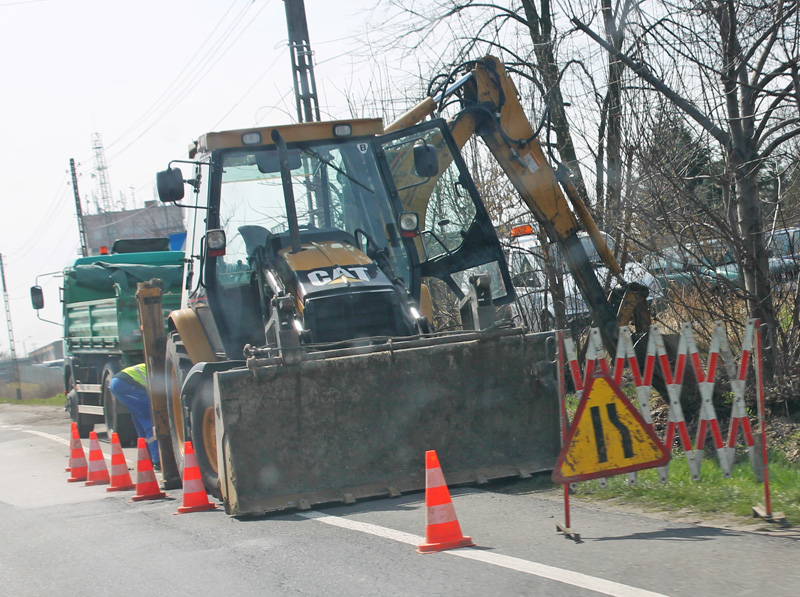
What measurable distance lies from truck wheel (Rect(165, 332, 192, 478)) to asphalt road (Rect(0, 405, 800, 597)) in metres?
1.60

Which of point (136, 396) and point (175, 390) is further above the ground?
point (175, 390)

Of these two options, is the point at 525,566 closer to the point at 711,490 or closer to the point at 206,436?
the point at 711,490

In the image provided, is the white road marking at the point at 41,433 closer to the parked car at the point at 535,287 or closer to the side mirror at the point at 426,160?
the parked car at the point at 535,287

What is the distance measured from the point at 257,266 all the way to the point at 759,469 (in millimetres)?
4661

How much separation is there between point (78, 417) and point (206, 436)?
32.2ft

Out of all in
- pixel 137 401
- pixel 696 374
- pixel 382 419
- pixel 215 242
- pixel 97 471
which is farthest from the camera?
pixel 137 401

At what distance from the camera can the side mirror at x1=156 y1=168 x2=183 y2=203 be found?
8.18m

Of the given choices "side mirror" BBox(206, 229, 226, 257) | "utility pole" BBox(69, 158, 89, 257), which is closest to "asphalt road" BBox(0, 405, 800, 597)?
"side mirror" BBox(206, 229, 226, 257)

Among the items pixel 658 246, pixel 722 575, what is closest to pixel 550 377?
pixel 658 246

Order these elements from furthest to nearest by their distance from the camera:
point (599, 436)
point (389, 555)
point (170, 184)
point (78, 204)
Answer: point (78, 204)
point (170, 184)
point (599, 436)
point (389, 555)

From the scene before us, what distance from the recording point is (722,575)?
187 inches

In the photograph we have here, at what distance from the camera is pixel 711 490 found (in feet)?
22.6

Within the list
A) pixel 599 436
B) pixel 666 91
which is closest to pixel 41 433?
pixel 666 91

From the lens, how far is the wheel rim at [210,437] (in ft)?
27.4
